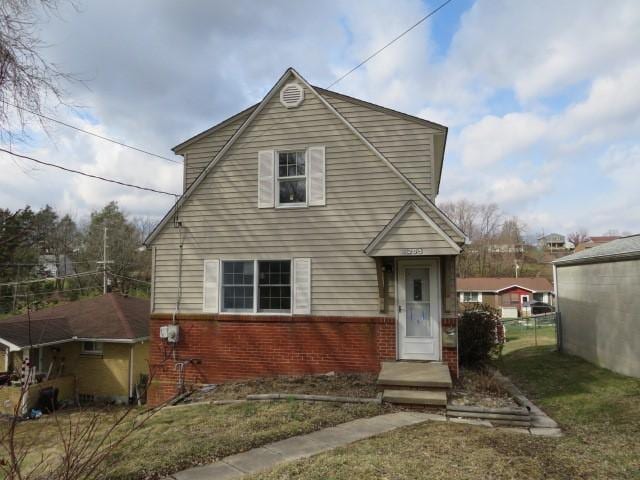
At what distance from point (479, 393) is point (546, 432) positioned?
163 centimetres

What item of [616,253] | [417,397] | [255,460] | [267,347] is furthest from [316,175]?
[616,253]

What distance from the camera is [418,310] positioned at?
9.17 metres

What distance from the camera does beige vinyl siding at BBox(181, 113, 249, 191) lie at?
11.0 meters

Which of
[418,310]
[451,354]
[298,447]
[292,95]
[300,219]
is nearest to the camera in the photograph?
[298,447]

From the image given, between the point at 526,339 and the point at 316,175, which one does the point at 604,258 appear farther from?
the point at 526,339

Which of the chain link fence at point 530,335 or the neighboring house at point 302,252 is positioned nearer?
the neighboring house at point 302,252

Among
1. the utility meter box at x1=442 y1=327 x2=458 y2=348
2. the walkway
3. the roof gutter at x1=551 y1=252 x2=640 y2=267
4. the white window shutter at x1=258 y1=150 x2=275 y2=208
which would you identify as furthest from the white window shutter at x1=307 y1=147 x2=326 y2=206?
the roof gutter at x1=551 y1=252 x2=640 y2=267

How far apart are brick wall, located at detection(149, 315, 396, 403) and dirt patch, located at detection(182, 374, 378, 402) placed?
0.32m

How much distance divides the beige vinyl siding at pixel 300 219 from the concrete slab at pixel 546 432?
3571mm

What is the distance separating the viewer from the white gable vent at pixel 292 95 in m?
10.2

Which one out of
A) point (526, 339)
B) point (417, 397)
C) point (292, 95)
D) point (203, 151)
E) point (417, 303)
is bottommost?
point (526, 339)

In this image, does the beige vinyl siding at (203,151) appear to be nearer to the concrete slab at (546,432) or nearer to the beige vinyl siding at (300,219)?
the beige vinyl siding at (300,219)

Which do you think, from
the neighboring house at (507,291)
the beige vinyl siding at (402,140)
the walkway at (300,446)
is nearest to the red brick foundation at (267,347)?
the walkway at (300,446)

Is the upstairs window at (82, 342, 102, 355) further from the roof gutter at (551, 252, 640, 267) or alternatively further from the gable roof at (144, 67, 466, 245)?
the roof gutter at (551, 252, 640, 267)
